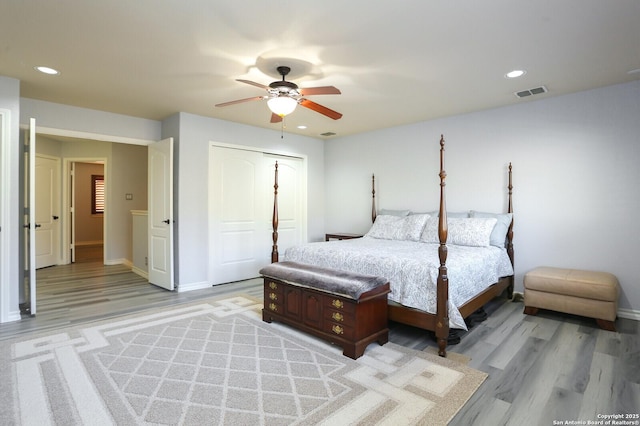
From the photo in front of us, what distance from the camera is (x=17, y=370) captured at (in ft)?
7.84

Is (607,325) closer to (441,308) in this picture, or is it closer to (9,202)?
(441,308)

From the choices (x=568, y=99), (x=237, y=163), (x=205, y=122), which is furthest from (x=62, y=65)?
(x=568, y=99)

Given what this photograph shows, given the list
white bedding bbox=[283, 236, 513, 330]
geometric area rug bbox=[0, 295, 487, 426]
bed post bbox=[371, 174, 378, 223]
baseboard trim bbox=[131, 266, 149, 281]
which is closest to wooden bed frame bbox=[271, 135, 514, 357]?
white bedding bbox=[283, 236, 513, 330]

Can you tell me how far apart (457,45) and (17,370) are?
165 inches

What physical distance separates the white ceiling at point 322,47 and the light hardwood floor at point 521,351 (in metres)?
2.52

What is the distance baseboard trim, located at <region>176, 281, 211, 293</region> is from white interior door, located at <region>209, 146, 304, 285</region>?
0.12 metres

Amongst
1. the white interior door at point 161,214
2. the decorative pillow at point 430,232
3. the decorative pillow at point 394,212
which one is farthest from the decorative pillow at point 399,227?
the white interior door at point 161,214

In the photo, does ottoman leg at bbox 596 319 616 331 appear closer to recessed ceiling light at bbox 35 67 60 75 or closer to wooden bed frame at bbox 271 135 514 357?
wooden bed frame at bbox 271 135 514 357

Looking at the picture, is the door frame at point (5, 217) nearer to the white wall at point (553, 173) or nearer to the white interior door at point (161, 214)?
the white interior door at point (161, 214)

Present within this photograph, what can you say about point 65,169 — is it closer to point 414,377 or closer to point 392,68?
point 392,68

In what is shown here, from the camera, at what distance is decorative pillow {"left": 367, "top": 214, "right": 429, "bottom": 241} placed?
179 inches

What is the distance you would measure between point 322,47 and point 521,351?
9.97 feet

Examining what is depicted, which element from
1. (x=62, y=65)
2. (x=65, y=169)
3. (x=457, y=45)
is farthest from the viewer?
(x=65, y=169)

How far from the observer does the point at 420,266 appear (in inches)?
113
